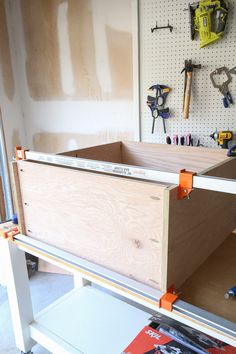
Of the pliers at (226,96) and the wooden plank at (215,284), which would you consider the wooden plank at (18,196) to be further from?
the pliers at (226,96)

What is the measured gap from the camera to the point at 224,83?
1477 millimetres

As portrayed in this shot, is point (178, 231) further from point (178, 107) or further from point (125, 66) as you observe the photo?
point (125, 66)

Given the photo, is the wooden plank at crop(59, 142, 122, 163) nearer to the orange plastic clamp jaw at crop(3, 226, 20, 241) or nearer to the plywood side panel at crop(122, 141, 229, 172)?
the plywood side panel at crop(122, 141, 229, 172)

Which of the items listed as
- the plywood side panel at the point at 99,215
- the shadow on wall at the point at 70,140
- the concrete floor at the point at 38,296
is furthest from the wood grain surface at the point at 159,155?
the concrete floor at the point at 38,296

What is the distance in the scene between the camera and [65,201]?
0.95 metres

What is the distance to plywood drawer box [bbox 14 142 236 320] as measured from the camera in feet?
2.46

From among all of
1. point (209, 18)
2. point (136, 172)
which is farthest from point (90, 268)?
point (209, 18)

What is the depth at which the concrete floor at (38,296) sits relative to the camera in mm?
1597

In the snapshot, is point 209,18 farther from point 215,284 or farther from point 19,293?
point 19,293

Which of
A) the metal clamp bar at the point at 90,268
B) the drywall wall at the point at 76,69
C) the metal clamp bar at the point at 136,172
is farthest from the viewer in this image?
the drywall wall at the point at 76,69

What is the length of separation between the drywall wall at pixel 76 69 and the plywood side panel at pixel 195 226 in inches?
36.6

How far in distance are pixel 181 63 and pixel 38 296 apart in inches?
67.3

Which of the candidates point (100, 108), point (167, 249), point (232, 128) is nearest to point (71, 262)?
point (167, 249)

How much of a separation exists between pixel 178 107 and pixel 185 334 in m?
1.12
